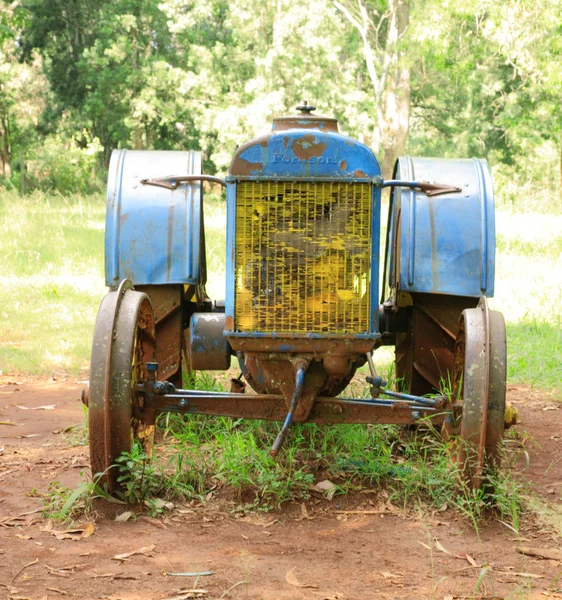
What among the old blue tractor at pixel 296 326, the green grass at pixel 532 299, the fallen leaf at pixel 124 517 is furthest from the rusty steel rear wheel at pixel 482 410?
the green grass at pixel 532 299

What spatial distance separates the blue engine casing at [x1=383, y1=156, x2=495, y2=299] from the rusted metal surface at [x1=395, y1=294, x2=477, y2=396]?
26 centimetres

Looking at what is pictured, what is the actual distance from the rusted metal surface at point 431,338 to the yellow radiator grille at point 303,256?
1.16 m

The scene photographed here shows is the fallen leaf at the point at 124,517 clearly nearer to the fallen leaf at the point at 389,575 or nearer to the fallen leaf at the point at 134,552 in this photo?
the fallen leaf at the point at 134,552

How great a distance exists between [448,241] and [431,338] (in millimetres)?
663

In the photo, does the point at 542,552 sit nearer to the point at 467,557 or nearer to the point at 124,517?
the point at 467,557

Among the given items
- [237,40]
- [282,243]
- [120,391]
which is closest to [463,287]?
[282,243]

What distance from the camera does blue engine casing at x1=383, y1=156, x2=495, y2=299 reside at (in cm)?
518

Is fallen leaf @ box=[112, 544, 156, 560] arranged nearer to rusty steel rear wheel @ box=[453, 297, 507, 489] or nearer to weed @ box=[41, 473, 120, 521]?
weed @ box=[41, 473, 120, 521]

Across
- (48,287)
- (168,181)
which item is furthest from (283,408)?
(48,287)

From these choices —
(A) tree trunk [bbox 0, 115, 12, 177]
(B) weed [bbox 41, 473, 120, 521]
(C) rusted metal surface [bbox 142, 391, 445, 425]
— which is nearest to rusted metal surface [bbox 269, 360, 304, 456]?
(C) rusted metal surface [bbox 142, 391, 445, 425]

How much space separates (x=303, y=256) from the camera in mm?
4395

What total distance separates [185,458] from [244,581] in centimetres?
147

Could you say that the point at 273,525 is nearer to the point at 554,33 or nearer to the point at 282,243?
the point at 282,243

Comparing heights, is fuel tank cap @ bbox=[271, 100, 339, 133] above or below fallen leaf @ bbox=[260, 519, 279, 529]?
above
